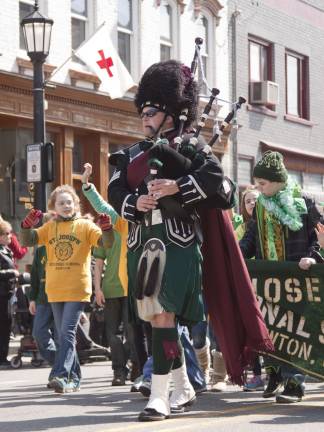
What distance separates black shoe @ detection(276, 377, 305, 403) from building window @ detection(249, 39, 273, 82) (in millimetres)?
19535

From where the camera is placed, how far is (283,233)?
9.17 m

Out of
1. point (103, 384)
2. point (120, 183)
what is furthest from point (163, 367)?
point (103, 384)

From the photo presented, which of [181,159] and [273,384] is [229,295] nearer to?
[181,159]

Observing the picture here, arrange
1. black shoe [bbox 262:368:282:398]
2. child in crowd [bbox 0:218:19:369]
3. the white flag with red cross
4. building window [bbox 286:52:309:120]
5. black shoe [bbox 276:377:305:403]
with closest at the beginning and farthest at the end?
black shoe [bbox 276:377:305:403]
black shoe [bbox 262:368:282:398]
child in crowd [bbox 0:218:19:369]
the white flag with red cross
building window [bbox 286:52:309:120]

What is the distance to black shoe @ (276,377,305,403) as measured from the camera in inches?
347

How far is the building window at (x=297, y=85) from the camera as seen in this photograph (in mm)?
29953

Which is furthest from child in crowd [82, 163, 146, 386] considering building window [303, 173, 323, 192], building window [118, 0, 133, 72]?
building window [303, 173, 323, 192]

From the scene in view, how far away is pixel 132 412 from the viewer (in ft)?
27.7

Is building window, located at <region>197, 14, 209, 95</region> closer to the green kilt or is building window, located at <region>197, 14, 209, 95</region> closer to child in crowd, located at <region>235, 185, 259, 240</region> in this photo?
child in crowd, located at <region>235, 185, 259, 240</region>

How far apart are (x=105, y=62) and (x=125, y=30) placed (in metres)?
3.05

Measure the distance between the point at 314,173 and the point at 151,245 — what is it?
77.8 ft

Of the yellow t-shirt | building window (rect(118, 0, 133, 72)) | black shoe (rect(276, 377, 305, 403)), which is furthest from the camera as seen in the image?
building window (rect(118, 0, 133, 72))

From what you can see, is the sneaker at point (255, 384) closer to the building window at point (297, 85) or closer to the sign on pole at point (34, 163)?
the sign on pole at point (34, 163)

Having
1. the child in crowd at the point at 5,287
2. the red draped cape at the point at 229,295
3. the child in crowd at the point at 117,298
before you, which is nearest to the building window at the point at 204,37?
the child in crowd at the point at 5,287
